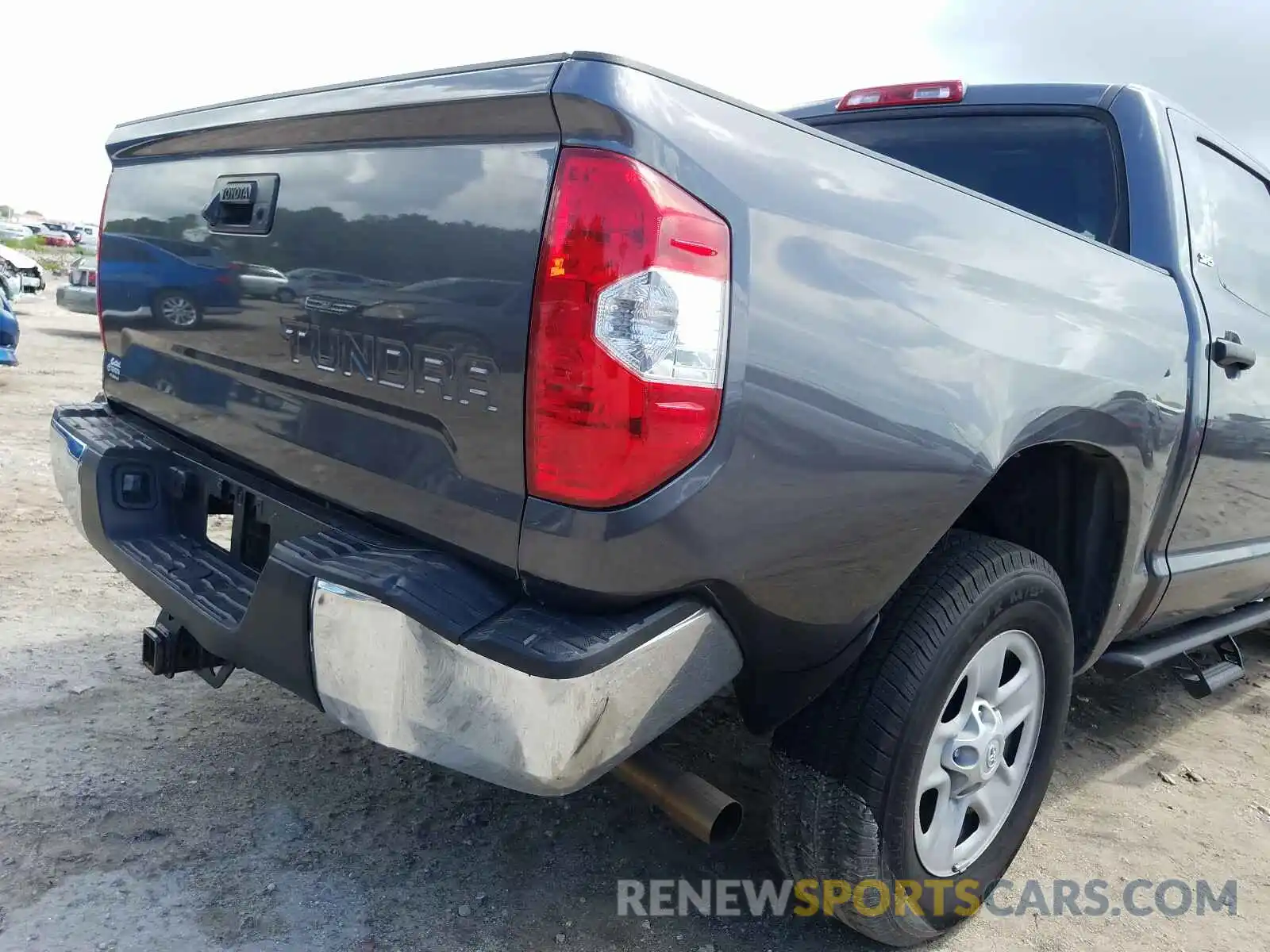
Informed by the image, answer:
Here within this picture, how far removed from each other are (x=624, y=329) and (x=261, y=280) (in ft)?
3.15

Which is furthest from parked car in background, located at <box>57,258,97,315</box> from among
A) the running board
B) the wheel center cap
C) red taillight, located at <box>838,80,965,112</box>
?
the wheel center cap

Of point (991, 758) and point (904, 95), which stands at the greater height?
point (904, 95)

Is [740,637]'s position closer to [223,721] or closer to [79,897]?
[79,897]

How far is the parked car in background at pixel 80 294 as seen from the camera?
11.5m

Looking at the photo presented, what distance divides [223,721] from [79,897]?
2.82 feet

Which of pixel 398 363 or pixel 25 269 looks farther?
pixel 25 269

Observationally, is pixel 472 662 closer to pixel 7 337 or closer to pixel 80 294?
pixel 7 337

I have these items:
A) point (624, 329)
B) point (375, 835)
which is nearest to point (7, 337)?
point (375, 835)

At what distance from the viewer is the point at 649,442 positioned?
154cm

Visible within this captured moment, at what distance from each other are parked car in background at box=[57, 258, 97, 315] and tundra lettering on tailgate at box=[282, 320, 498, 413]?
33.9 feet

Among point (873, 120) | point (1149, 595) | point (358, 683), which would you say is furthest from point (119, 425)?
point (1149, 595)

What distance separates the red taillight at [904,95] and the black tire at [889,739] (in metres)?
1.75

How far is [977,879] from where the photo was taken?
2355 millimetres

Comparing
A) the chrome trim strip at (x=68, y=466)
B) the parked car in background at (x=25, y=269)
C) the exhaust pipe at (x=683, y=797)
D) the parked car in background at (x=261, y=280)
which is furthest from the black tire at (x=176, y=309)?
the parked car in background at (x=25, y=269)
